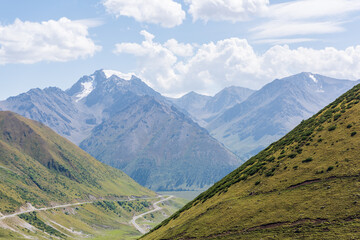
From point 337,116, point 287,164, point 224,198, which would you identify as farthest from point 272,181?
point 337,116

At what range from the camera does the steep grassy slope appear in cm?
4828

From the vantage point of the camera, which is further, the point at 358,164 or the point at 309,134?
the point at 309,134

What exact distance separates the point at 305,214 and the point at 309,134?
1047 inches

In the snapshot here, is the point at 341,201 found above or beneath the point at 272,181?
beneath

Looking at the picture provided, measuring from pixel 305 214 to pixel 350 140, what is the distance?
17.7m

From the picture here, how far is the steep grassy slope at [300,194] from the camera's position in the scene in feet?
158

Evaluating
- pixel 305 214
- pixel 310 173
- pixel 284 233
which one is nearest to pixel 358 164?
pixel 310 173

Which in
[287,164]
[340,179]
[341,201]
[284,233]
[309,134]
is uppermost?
[309,134]

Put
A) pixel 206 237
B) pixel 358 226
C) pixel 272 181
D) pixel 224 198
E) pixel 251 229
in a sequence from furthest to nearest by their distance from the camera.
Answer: pixel 224 198, pixel 272 181, pixel 206 237, pixel 251 229, pixel 358 226

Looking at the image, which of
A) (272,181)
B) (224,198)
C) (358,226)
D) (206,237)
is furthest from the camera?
(224,198)

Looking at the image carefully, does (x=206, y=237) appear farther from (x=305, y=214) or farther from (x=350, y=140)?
(x=350, y=140)

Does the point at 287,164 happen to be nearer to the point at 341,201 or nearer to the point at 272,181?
the point at 272,181

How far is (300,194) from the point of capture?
55156mm

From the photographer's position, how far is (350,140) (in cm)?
6041
